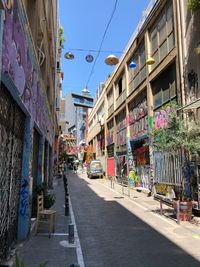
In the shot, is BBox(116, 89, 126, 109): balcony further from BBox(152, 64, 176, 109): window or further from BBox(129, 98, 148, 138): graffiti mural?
BBox(152, 64, 176, 109): window

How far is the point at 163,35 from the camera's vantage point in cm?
1859

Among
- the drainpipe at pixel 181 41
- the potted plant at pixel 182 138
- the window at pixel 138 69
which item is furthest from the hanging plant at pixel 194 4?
the window at pixel 138 69

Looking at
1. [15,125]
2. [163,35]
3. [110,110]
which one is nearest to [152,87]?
[163,35]

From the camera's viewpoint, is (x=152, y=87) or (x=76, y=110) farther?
(x=76, y=110)

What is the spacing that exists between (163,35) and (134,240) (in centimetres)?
1352

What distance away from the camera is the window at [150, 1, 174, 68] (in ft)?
57.3

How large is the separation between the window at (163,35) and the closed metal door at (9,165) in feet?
38.8

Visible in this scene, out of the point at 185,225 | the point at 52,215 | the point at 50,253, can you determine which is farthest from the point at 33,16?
the point at 185,225

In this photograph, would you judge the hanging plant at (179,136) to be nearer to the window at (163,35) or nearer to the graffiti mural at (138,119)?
the window at (163,35)

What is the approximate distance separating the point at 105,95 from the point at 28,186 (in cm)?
3217

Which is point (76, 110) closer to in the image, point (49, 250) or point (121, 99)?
point (121, 99)

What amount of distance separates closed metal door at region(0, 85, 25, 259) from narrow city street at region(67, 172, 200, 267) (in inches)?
73.3

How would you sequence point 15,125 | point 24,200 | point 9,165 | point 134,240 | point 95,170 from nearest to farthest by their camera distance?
point 9,165
point 15,125
point 24,200
point 134,240
point 95,170

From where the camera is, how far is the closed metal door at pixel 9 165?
6.25 m
